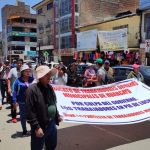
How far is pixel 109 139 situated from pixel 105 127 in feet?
3.65

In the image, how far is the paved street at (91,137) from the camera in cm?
622

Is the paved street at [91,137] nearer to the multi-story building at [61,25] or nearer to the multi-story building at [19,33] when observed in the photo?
the multi-story building at [61,25]

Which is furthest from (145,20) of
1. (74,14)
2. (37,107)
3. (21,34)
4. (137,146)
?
(21,34)

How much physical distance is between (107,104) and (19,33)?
2948 inches

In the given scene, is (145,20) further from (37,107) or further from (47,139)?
(37,107)

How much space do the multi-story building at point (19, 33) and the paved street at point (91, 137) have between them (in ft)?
228

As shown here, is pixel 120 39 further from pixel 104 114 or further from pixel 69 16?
pixel 104 114

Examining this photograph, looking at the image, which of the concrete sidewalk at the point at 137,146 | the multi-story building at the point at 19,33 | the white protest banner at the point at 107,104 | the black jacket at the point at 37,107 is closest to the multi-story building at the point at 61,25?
the multi-story building at the point at 19,33

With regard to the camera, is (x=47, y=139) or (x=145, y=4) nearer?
(x=47, y=139)

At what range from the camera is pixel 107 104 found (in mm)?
6832

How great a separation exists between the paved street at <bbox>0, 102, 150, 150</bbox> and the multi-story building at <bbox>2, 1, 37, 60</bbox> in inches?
2735

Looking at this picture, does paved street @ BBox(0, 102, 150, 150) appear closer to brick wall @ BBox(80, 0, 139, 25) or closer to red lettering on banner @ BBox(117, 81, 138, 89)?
red lettering on banner @ BBox(117, 81, 138, 89)

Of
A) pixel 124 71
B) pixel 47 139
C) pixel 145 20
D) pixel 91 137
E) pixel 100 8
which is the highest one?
pixel 100 8

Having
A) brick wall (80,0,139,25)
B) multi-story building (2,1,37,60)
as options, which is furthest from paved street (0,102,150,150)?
multi-story building (2,1,37,60)
